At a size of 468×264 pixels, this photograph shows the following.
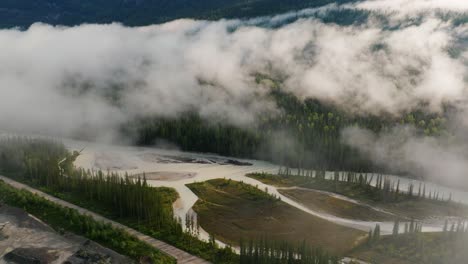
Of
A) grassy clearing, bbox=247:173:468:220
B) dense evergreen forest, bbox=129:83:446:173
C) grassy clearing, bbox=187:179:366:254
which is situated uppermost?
dense evergreen forest, bbox=129:83:446:173

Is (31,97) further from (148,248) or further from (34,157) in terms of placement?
(148,248)

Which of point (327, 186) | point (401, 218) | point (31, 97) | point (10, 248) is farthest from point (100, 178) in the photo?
point (31, 97)

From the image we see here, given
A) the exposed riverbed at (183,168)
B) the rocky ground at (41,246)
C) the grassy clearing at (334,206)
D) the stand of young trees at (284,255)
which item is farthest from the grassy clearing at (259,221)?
the rocky ground at (41,246)

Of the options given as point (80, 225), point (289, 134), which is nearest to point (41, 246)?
point (80, 225)

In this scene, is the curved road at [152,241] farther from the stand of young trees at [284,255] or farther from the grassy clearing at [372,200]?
the grassy clearing at [372,200]

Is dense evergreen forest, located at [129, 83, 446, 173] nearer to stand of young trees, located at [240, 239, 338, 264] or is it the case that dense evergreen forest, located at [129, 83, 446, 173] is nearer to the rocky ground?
stand of young trees, located at [240, 239, 338, 264]

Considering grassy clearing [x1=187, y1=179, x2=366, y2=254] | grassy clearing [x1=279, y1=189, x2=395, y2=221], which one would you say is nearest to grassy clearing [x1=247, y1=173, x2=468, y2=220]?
grassy clearing [x1=279, y1=189, x2=395, y2=221]
